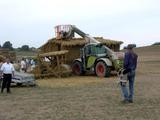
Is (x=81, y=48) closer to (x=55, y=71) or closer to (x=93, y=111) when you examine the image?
(x=55, y=71)

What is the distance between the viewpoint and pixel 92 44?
36.6 meters

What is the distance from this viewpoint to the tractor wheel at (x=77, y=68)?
37594 mm

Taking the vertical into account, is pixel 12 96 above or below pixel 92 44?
below

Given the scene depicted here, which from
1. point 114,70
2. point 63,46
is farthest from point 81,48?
point 114,70

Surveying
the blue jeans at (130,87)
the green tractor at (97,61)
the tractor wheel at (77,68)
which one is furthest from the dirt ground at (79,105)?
the tractor wheel at (77,68)

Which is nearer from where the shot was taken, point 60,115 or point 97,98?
point 60,115

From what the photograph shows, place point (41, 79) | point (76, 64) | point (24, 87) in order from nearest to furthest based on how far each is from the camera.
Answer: point (24, 87), point (41, 79), point (76, 64)

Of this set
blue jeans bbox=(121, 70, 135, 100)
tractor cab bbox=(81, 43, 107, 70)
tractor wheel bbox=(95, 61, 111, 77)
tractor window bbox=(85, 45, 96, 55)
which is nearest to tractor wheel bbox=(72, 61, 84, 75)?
tractor cab bbox=(81, 43, 107, 70)

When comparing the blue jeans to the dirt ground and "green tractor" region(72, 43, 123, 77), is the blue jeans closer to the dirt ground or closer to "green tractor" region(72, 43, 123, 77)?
the dirt ground

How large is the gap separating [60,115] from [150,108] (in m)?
2.83

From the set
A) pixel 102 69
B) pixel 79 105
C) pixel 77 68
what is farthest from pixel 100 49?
pixel 79 105

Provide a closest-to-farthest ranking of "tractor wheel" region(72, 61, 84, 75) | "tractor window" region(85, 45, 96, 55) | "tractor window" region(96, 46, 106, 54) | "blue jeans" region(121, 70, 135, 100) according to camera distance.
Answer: "blue jeans" region(121, 70, 135, 100) < "tractor window" region(96, 46, 106, 54) < "tractor window" region(85, 45, 96, 55) < "tractor wheel" region(72, 61, 84, 75)

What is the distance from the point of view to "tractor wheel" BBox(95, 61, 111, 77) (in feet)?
115

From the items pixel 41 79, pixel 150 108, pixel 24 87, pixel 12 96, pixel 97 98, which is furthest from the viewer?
pixel 41 79
